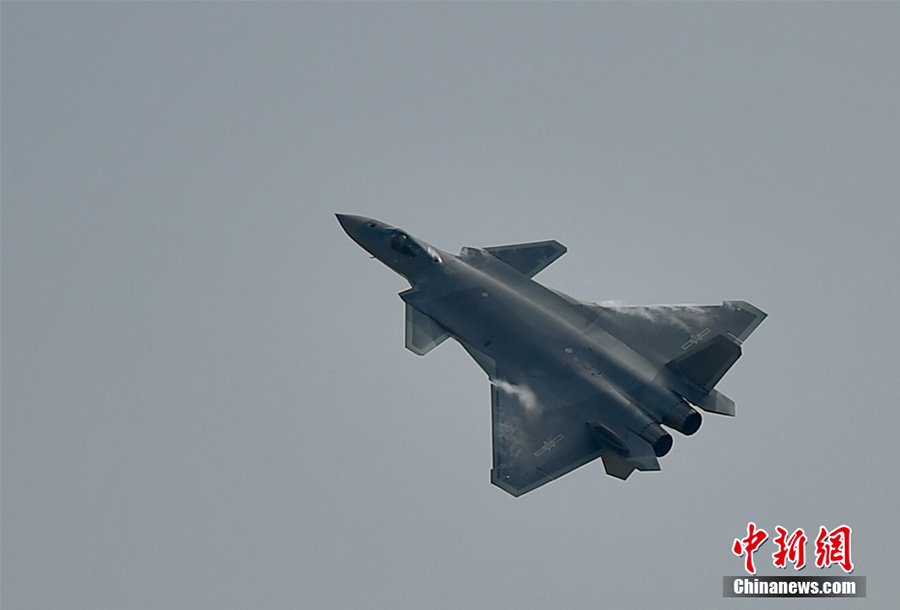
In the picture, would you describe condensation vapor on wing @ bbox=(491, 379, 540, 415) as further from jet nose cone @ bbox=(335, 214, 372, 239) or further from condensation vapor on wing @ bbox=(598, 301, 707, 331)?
jet nose cone @ bbox=(335, 214, 372, 239)

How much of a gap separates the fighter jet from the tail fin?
0.05 meters

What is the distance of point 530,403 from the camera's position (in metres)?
51.3

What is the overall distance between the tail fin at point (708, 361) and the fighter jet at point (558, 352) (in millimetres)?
52

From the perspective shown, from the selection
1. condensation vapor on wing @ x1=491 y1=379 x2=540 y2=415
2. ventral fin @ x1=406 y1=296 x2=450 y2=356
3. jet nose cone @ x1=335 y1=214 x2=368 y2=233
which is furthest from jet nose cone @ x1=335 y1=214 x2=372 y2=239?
condensation vapor on wing @ x1=491 y1=379 x2=540 y2=415

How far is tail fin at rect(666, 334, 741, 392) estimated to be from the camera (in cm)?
5069

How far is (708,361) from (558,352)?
620 centimetres

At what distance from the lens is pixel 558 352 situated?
174ft

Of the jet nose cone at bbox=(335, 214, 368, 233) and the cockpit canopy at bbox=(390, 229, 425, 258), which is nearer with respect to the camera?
the cockpit canopy at bbox=(390, 229, 425, 258)

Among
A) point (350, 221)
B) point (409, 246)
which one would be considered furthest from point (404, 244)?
point (350, 221)

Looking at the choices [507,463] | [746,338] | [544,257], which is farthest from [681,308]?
[507,463]

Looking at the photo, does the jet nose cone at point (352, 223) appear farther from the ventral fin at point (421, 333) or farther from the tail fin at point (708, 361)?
the tail fin at point (708, 361)

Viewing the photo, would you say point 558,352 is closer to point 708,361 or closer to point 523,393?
point 523,393

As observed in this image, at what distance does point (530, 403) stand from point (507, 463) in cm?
352

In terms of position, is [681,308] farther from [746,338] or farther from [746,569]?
[746,569]
